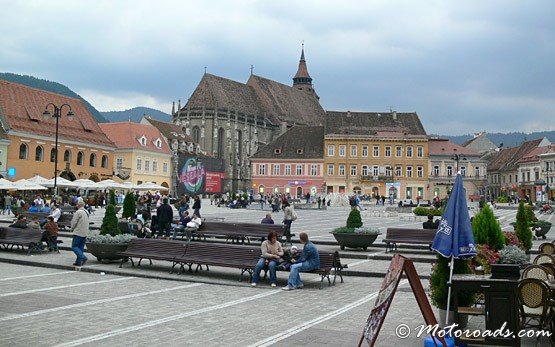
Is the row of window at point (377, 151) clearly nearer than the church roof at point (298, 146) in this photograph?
Yes

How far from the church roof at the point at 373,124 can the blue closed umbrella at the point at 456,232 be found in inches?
2949

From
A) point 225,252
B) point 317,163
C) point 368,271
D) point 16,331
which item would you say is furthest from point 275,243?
point 317,163

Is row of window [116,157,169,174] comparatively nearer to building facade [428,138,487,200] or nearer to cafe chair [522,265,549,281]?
building facade [428,138,487,200]

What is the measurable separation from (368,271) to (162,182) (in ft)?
206

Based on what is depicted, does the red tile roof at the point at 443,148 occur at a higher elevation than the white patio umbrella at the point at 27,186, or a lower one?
higher

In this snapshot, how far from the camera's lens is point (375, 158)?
82.0 meters

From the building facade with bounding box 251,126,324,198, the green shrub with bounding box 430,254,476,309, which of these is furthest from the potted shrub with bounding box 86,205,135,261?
the building facade with bounding box 251,126,324,198

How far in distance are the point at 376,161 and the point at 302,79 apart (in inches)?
1834

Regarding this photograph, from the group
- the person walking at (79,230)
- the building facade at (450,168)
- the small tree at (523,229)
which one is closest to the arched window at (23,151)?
the person walking at (79,230)

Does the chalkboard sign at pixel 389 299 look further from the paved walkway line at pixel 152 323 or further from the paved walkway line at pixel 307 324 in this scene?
the paved walkway line at pixel 152 323

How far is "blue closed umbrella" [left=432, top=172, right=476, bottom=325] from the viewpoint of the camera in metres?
7.63

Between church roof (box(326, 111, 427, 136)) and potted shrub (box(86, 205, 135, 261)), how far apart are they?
224 feet

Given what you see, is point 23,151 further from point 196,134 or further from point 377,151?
point 377,151

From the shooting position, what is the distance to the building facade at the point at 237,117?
9359cm
